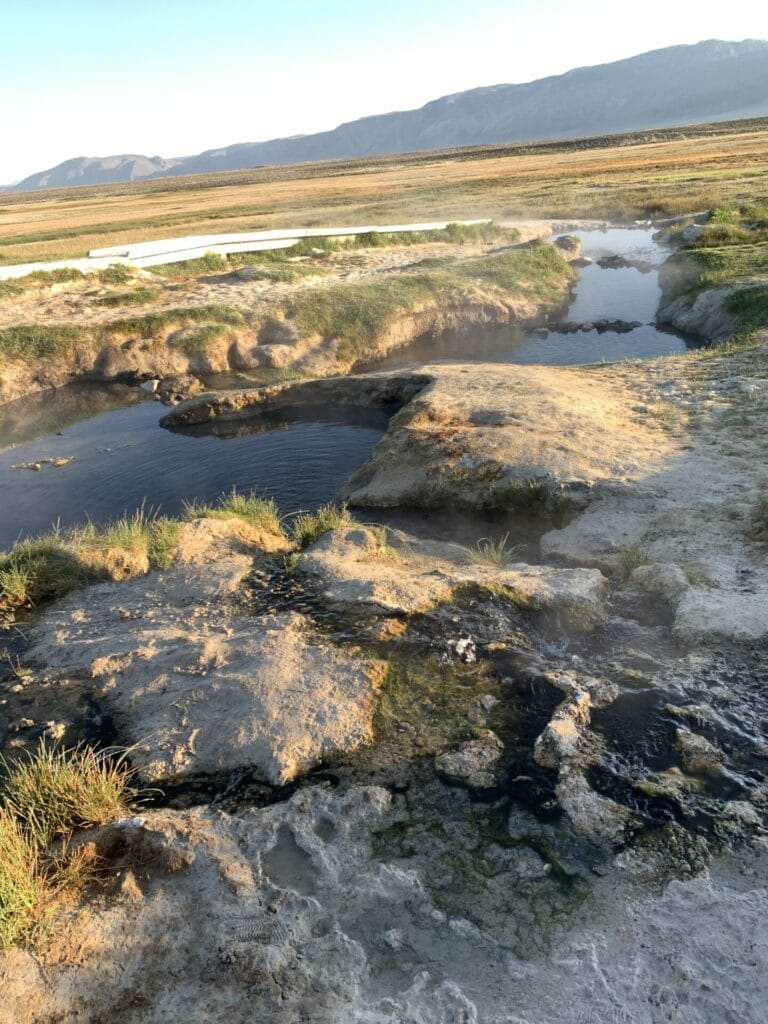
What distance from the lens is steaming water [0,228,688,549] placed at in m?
13.2

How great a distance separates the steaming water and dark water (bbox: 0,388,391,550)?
0.02 metres

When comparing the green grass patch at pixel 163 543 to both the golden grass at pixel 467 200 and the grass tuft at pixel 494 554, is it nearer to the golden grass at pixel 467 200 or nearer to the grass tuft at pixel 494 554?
the grass tuft at pixel 494 554

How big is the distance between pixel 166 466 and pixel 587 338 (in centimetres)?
1417

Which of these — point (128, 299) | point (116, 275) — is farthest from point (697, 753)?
point (116, 275)

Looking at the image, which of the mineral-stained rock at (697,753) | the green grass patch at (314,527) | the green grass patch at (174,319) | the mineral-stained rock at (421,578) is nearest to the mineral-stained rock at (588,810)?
the mineral-stained rock at (697,753)

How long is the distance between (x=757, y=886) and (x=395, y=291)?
21.7m

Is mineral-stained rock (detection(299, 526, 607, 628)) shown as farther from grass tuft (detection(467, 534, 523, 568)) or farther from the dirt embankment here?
the dirt embankment

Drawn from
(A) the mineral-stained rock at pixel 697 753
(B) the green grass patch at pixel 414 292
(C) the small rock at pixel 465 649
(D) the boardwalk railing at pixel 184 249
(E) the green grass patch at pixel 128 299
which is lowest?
(A) the mineral-stained rock at pixel 697 753

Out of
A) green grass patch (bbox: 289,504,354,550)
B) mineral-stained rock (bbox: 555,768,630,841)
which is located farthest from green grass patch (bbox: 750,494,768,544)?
green grass patch (bbox: 289,504,354,550)

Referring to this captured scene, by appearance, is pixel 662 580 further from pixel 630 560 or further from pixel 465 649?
pixel 465 649

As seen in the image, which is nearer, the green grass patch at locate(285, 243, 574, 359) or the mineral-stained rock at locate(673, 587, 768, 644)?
the mineral-stained rock at locate(673, 587, 768, 644)

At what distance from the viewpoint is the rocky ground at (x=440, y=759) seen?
401cm

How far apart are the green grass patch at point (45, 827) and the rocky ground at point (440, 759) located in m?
0.16

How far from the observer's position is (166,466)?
579 inches
